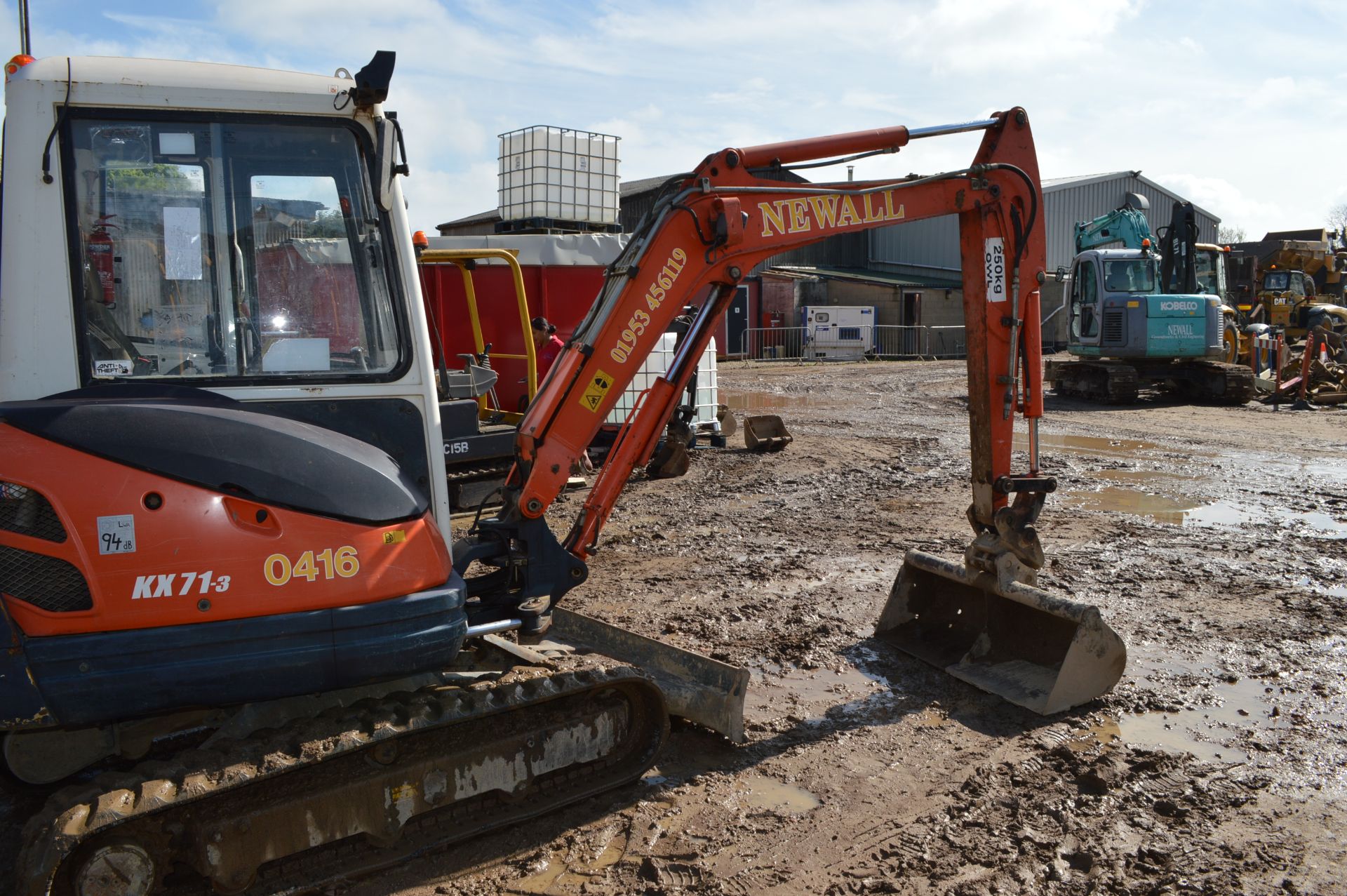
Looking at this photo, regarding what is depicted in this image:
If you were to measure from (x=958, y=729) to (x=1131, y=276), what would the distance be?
16.4m

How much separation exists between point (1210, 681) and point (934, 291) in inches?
1226

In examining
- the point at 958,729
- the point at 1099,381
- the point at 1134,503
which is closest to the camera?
the point at 958,729

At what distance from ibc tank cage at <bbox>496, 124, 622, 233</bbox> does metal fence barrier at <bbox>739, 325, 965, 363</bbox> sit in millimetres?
18844

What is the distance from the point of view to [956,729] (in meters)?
4.89

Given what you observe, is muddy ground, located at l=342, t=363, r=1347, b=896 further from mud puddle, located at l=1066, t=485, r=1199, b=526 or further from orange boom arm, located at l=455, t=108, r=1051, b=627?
orange boom arm, located at l=455, t=108, r=1051, b=627

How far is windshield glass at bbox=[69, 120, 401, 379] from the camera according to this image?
3430 mm

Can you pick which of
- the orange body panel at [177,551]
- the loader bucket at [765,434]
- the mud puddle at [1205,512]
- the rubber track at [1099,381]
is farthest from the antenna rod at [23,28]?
the rubber track at [1099,381]

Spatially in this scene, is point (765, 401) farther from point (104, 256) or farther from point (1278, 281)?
point (104, 256)

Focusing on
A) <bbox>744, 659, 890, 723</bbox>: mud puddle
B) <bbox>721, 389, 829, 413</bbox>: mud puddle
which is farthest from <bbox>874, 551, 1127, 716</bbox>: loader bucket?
<bbox>721, 389, 829, 413</bbox>: mud puddle

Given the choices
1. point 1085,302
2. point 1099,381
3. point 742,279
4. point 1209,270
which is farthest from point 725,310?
point 1209,270

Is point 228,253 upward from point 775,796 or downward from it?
upward

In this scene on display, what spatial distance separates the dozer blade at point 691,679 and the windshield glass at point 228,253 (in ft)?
6.07

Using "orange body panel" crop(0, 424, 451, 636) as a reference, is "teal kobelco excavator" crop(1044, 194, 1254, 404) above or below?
above

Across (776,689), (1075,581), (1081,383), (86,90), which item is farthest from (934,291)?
(86,90)
